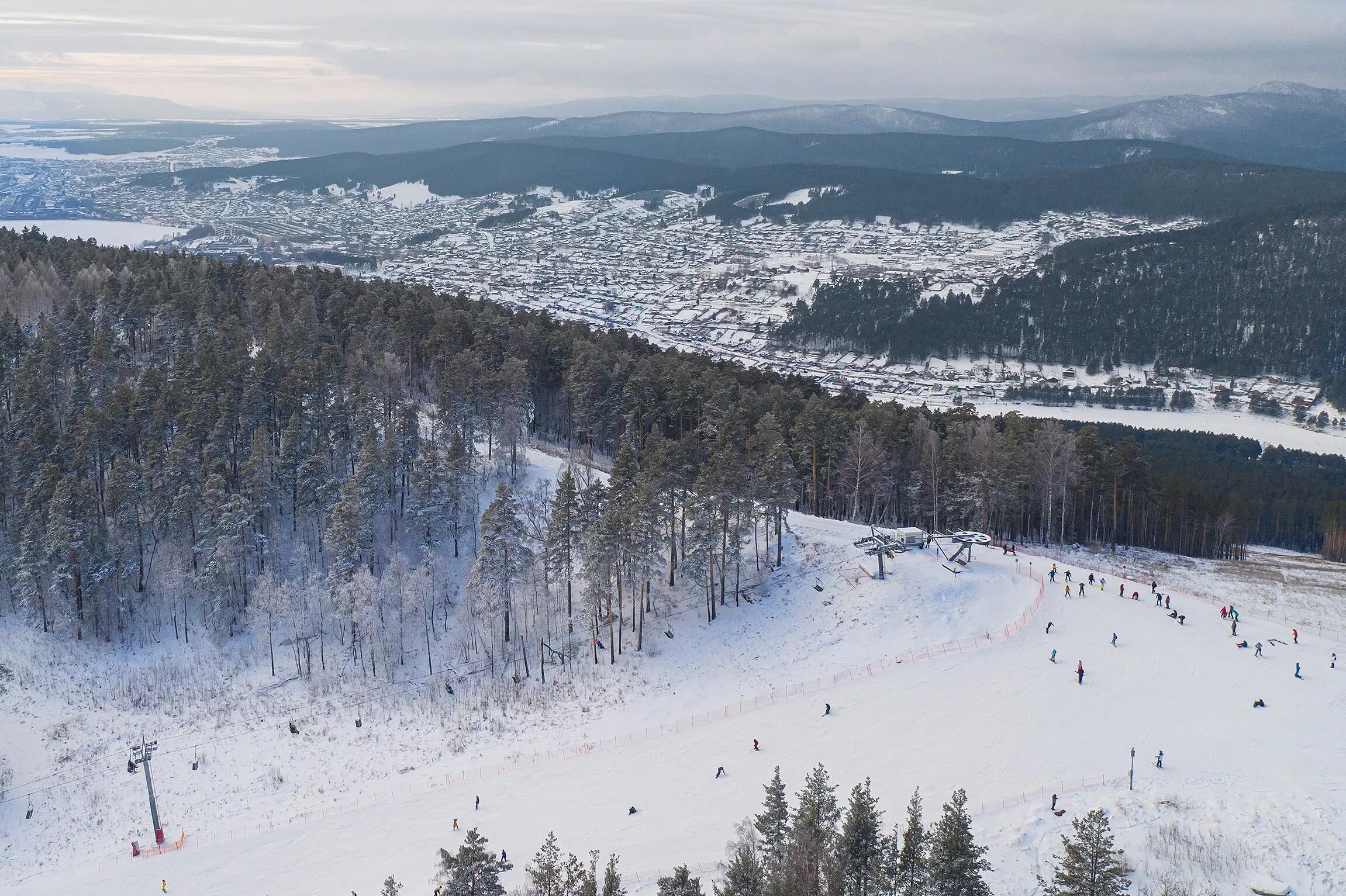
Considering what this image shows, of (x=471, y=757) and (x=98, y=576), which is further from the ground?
(x=98, y=576)

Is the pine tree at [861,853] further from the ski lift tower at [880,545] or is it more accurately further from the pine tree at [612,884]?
the ski lift tower at [880,545]

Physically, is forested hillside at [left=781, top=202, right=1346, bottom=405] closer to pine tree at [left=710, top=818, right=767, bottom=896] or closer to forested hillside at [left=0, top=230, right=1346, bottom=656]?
forested hillside at [left=0, top=230, right=1346, bottom=656]

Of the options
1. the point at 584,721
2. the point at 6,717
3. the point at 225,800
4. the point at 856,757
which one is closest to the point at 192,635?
the point at 6,717

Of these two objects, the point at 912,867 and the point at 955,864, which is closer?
the point at 955,864

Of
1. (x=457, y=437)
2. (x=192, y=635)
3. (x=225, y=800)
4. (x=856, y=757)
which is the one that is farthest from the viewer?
(x=457, y=437)

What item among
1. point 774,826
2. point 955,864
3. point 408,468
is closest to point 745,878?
point 774,826

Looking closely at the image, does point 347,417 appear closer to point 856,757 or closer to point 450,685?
point 450,685

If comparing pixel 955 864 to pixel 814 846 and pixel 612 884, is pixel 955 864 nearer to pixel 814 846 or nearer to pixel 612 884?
pixel 814 846

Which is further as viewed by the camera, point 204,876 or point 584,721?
point 584,721
